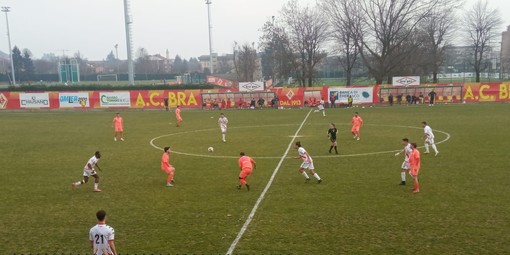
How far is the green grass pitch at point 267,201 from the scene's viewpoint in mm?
10594

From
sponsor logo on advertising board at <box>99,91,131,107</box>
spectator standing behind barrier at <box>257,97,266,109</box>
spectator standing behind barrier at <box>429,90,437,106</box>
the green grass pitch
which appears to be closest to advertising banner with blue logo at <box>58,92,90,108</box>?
sponsor logo on advertising board at <box>99,91,131,107</box>

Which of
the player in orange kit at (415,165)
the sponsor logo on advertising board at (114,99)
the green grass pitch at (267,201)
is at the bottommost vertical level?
the green grass pitch at (267,201)

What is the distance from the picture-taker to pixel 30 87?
2815 inches

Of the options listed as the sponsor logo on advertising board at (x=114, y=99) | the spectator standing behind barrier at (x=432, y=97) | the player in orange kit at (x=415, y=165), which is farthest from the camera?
the sponsor logo on advertising board at (x=114, y=99)

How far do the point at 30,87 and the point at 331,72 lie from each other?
82889 mm

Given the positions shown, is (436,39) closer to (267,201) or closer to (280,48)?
(280,48)

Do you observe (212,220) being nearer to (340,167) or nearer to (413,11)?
(340,167)

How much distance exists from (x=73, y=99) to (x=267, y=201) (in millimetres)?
57336

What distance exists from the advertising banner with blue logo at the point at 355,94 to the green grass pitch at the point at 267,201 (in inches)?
1218

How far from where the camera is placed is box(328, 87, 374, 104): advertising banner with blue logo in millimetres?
58094

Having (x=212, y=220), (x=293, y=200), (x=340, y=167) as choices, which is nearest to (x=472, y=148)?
(x=340, y=167)

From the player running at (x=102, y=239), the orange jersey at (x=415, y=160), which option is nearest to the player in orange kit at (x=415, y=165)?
the orange jersey at (x=415, y=160)

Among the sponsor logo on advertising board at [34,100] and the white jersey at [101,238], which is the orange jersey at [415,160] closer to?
the white jersey at [101,238]

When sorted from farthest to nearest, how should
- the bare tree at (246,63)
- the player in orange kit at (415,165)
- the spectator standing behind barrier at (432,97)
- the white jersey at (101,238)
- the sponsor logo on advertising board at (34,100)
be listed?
the bare tree at (246,63) < the sponsor logo on advertising board at (34,100) < the spectator standing behind barrier at (432,97) < the player in orange kit at (415,165) < the white jersey at (101,238)
